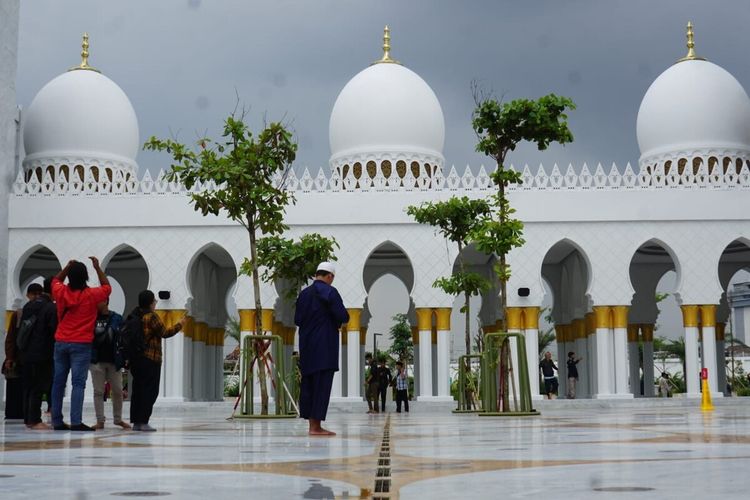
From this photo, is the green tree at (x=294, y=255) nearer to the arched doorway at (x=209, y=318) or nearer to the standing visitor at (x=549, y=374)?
the standing visitor at (x=549, y=374)

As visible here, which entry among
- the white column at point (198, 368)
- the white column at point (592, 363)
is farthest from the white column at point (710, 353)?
the white column at point (198, 368)

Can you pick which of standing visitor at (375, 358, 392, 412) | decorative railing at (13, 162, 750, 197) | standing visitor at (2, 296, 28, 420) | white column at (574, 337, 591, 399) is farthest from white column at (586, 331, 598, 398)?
standing visitor at (2, 296, 28, 420)

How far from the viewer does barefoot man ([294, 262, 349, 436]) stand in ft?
23.4

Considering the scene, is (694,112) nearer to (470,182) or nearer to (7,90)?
(470,182)

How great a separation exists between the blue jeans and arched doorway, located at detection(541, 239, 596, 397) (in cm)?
1784

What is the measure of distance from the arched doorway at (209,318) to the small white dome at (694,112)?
1109 centimetres

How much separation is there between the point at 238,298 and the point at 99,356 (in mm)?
14249

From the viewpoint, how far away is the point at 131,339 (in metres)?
7.87

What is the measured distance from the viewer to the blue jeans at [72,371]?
7648 millimetres

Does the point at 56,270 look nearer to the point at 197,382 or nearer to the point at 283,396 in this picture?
the point at 197,382

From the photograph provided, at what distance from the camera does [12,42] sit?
20.3 m

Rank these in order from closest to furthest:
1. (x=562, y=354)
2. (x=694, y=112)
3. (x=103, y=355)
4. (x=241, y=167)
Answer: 1. (x=103, y=355)
2. (x=241, y=167)
3. (x=694, y=112)
4. (x=562, y=354)

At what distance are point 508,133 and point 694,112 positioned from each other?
534 inches

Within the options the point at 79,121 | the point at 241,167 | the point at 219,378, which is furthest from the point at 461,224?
the point at 219,378
